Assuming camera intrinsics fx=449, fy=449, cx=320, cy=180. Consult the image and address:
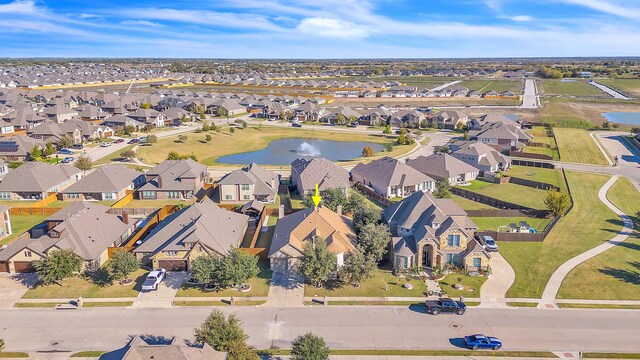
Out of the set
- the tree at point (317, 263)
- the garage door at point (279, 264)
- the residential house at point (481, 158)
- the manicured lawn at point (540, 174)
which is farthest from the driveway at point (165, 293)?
the manicured lawn at point (540, 174)

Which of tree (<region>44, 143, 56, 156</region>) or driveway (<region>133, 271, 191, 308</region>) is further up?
tree (<region>44, 143, 56, 156</region>)

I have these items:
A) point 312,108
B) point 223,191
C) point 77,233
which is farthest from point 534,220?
point 312,108

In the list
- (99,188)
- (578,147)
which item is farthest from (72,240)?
(578,147)

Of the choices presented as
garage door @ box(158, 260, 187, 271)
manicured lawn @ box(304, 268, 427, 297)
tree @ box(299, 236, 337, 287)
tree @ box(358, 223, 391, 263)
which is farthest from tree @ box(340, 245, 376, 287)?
garage door @ box(158, 260, 187, 271)

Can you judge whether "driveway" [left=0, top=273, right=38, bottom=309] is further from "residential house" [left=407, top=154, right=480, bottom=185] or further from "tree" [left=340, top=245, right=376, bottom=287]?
"residential house" [left=407, top=154, right=480, bottom=185]

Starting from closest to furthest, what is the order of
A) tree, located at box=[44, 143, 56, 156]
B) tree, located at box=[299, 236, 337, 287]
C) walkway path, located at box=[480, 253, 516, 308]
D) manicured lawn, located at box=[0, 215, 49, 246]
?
walkway path, located at box=[480, 253, 516, 308] < tree, located at box=[299, 236, 337, 287] < manicured lawn, located at box=[0, 215, 49, 246] < tree, located at box=[44, 143, 56, 156]

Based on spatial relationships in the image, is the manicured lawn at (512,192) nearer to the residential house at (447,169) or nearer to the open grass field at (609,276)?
the residential house at (447,169)

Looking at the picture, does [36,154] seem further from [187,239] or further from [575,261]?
[575,261]
